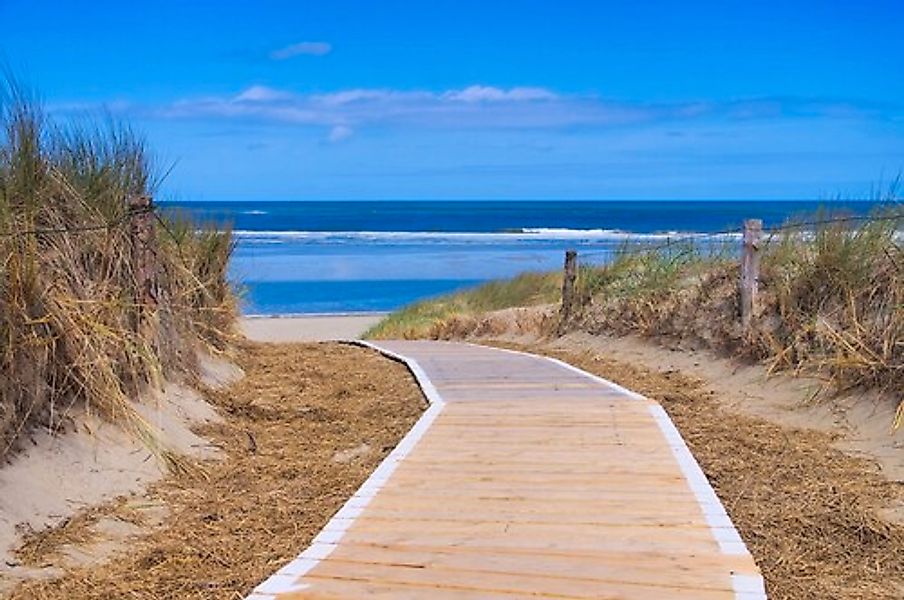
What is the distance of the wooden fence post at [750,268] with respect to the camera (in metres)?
A: 10.1

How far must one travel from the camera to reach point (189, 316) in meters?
9.30

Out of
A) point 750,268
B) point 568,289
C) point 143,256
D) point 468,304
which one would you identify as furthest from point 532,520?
point 468,304

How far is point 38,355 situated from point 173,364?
2.47m

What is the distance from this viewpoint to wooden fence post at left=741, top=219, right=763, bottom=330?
10.1 metres

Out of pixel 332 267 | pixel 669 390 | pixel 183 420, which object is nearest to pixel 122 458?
pixel 183 420

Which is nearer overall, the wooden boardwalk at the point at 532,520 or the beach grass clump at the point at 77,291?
the wooden boardwalk at the point at 532,520

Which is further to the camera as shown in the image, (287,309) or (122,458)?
(287,309)

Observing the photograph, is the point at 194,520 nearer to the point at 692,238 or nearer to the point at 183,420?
the point at 183,420

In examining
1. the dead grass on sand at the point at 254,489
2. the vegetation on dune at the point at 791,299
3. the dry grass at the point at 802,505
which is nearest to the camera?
the dead grass on sand at the point at 254,489

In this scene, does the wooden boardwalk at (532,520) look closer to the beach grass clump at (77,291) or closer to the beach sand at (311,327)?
the beach grass clump at (77,291)

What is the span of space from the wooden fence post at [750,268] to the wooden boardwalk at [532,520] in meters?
2.70

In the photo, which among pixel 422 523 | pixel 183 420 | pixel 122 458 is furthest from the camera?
pixel 183 420

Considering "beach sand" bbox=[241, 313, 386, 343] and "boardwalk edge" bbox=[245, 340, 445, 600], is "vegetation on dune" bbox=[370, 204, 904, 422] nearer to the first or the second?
"boardwalk edge" bbox=[245, 340, 445, 600]

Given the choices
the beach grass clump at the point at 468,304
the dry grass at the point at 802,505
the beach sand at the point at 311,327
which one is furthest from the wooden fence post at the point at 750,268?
the beach sand at the point at 311,327
